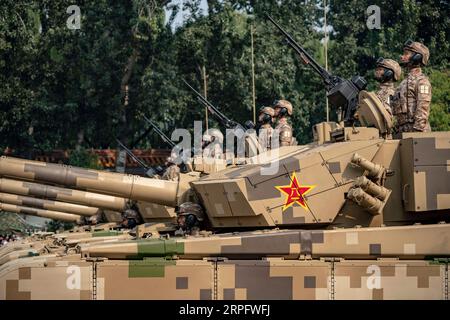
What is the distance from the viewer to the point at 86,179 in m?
22.4

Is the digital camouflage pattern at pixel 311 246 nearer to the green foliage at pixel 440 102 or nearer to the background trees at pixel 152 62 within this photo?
the green foliage at pixel 440 102

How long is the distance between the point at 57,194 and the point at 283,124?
6.49 m

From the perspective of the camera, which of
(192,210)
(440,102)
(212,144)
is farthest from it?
(440,102)

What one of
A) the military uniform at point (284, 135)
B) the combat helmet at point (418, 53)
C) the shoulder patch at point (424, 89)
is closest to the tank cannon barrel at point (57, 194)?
the military uniform at point (284, 135)

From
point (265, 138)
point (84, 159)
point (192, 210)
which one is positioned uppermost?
point (84, 159)

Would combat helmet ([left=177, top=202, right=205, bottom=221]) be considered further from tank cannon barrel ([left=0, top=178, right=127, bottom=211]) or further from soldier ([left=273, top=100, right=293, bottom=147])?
tank cannon barrel ([left=0, top=178, right=127, bottom=211])

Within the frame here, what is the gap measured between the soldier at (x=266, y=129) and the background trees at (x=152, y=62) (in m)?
20.8

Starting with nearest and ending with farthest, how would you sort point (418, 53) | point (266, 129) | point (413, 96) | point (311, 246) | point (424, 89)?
point (311, 246)
point (424, 89)
point (413, 96)
point (418, 53)
point (266, 129)

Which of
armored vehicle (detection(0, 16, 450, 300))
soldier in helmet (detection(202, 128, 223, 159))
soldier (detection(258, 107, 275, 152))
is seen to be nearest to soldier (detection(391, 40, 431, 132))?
armored vehicle (detection(0, 16, 450, 300))

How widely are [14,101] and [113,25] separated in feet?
17.9

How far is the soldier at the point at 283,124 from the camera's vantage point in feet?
86.1

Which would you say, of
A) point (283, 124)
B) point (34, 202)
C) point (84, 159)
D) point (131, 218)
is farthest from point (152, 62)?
point (283, 124)

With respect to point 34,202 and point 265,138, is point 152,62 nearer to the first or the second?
point 34,202

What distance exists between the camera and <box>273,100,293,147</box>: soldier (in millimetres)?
26233
